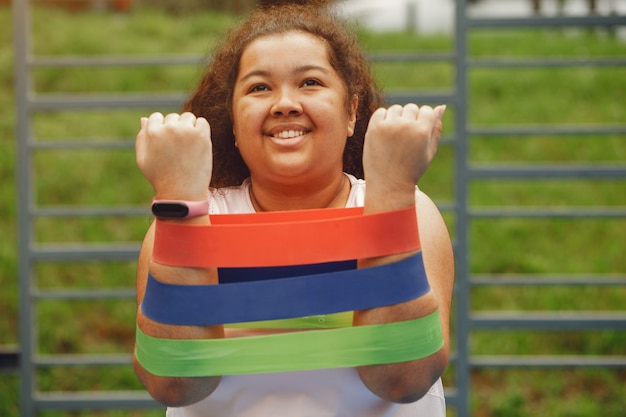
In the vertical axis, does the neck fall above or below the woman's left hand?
below

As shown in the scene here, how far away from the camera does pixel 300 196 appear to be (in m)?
1.66

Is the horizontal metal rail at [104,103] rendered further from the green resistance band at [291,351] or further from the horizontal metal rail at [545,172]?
the green resistance band at [291,351]

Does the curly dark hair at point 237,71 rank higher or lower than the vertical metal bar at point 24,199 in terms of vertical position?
higher

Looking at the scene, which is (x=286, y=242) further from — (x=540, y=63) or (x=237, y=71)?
(x=540, y=63)

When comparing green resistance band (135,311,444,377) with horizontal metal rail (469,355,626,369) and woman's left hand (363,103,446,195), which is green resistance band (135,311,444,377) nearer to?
woman's left hand (363,103,446,195)

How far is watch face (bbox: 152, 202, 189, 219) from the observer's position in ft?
4.27

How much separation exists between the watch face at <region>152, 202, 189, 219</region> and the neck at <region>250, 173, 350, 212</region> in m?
0.35

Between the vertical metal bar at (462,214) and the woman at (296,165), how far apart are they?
1827 mm

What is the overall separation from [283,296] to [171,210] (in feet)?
0.68

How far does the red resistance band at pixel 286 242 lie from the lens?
131 cm

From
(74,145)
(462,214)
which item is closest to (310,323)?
(462,214)

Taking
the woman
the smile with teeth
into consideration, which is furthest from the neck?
the smile with teeth

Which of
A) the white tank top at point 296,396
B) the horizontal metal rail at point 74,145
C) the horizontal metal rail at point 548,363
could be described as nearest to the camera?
the white tank top at point 296,396

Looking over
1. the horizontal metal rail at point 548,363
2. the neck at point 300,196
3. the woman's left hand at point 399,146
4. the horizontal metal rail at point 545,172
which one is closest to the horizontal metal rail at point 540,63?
the horizontal metal rail at point 545,172
